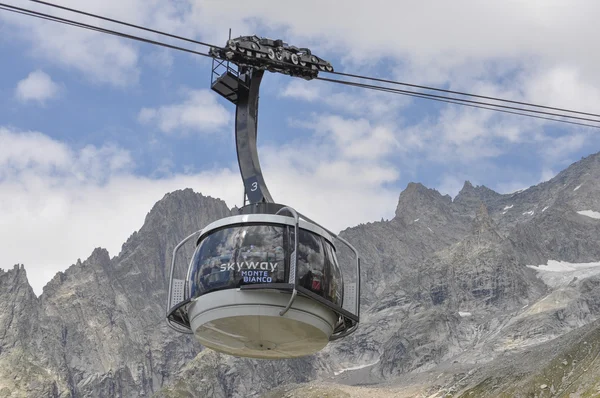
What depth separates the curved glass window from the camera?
24516 millimetres

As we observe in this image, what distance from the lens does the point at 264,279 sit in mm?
24328

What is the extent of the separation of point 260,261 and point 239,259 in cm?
62

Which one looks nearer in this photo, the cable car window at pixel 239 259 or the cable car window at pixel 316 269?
the cable car window at pixel 239 259

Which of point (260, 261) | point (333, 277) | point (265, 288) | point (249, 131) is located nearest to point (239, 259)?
point (260, 261)

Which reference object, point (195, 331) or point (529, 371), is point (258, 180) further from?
point (529, 371)

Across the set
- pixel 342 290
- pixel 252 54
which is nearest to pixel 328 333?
pixel 342 290

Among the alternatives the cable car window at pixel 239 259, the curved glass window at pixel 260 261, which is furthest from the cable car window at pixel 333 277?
the cable car window at pixel 239 259

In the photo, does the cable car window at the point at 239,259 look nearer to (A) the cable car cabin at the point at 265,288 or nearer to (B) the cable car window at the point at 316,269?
(A) the cable car cabin at the point at 265,288

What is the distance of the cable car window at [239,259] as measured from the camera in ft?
80.3

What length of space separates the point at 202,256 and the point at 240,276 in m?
1.84

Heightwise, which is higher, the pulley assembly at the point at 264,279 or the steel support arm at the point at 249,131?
the steel support arm at the point at 249,131

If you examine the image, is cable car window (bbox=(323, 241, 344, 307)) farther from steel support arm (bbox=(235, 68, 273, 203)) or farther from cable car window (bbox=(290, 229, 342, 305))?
steel support arm (bbox=(235, 68, 273, 203))

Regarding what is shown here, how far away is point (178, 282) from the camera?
27.2 m

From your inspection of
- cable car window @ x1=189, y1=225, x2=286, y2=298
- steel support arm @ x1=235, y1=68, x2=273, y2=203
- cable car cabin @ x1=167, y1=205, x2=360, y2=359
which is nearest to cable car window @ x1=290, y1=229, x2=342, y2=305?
cable car cabin @ x1=167, y1=205, x2=360, y2=359
